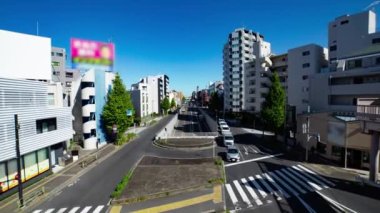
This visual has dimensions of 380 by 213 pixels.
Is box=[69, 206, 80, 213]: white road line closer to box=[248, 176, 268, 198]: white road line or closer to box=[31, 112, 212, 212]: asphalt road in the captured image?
box=[31, 112, 212, 212]: asphalt road

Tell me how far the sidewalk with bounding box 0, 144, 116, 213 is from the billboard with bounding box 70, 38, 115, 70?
15194mm

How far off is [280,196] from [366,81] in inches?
1031

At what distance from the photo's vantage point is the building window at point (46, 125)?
25077mm

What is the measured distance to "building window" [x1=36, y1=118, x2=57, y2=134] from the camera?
82.3 ft

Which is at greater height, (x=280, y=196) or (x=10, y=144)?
(x=10, y=144)

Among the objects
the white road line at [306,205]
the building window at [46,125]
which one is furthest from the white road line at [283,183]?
the building window at [46,125]

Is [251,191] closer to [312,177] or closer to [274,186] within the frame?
[274,186]

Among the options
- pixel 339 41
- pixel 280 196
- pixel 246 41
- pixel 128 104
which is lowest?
pixel 280 196

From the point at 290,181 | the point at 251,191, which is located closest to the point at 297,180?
the point at 290,181

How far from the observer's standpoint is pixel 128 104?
45594 millimetres

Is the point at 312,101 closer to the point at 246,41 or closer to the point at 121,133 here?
the point at 121,133

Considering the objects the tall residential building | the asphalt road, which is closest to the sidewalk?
the asphalt road

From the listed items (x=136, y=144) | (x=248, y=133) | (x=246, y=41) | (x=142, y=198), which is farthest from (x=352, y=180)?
(x=246, y=41)

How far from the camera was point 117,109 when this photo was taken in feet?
138
